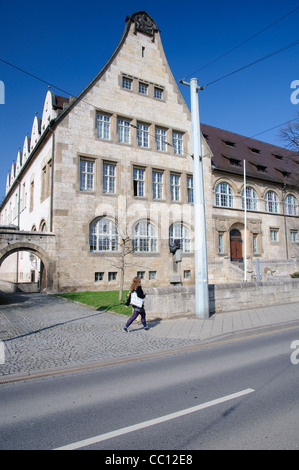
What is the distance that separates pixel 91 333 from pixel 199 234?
509 centimetres

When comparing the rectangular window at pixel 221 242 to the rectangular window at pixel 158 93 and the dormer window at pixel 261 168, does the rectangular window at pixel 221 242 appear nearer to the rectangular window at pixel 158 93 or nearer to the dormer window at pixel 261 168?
the dormer window at pixel 261 168

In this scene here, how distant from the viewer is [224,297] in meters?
13.8

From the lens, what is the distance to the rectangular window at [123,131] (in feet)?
86.0

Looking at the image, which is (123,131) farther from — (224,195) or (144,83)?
(224,195)

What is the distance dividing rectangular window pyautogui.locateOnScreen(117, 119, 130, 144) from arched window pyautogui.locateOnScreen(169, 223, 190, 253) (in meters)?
7.85

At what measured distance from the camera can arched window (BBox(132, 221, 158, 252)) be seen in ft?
84.2

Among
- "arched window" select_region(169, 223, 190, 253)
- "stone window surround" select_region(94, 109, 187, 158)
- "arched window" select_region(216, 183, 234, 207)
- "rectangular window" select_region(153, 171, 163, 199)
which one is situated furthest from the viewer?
"arched window" select_region(216, 183, 234, 207)

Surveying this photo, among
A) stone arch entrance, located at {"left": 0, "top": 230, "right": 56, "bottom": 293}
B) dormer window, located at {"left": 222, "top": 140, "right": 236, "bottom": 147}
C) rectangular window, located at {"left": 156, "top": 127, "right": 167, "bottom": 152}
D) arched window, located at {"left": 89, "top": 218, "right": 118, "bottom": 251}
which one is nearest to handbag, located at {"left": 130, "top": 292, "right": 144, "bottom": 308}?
stone arch entrance, located at {"left": 0, "top": 230, "right": 56, "bottom": 293}

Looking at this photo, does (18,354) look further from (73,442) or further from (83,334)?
(73,442)

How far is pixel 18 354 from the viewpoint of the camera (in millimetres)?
7754

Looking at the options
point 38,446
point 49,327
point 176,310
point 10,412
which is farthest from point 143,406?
point 176,310

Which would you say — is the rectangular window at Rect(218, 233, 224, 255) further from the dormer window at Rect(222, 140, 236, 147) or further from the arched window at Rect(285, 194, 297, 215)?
the dormer window at Rect(222, 140, 236, 147)

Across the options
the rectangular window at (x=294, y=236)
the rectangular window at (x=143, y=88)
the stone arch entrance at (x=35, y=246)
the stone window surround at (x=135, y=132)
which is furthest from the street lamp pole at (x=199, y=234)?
the rectangular window at (x=294, y=236)

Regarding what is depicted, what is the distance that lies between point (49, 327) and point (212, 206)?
74.8 ft
